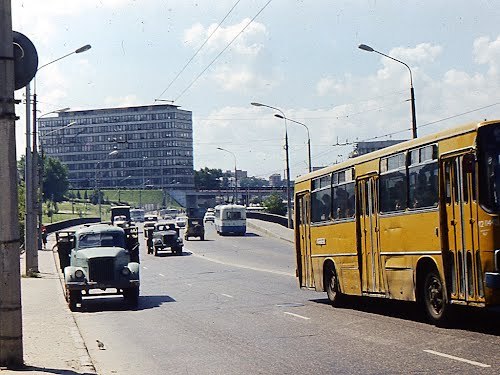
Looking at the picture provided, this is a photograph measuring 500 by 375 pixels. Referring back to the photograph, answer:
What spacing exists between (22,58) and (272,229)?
69423 mm

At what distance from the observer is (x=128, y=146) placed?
153000 millimetres

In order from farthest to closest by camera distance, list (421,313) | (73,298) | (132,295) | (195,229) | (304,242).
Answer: (195,229)
(132,295)
(73,298)
(304,242)
(421,313)

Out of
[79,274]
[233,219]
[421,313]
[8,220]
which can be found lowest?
[421,313]

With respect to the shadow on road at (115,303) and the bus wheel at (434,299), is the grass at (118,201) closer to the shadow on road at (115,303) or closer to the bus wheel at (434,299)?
the shadow on road at (115,303)

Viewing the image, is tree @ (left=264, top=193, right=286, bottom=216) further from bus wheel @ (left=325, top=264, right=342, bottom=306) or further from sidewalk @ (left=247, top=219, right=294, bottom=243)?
bus wheel @ (left=325, top=264, right=342, bottom=306)

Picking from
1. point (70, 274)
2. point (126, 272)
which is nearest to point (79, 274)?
point (70, 274)

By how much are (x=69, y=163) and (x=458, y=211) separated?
153623 millimetres

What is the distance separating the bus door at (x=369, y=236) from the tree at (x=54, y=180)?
374 feet

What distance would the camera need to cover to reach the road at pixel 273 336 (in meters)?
11.8

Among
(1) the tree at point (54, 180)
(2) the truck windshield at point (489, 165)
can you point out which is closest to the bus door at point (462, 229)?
(2) the truck windshield at point (489, 165)

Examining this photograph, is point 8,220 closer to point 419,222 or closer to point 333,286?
point 419,222

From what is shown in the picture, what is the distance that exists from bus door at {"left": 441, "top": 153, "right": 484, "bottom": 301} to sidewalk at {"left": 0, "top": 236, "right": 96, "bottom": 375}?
5.70 m

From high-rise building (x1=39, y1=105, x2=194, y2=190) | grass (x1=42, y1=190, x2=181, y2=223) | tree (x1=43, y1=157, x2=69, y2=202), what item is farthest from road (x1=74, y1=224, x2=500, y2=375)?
high-rise building (x1=39, y1=105, x2=194, y2=190)

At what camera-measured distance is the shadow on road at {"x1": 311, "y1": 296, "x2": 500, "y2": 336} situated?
14711 millimetres
